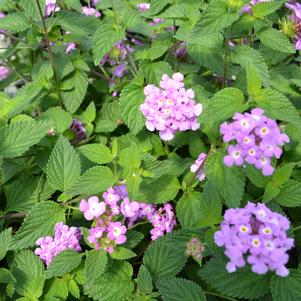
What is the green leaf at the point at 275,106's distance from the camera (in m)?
1.75

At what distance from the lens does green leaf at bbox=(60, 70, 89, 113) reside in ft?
8.83

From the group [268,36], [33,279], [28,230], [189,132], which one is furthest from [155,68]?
[33,279]

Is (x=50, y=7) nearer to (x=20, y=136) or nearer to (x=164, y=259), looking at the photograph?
(x=20, y=136)

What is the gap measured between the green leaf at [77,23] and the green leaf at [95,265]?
49.3 inches

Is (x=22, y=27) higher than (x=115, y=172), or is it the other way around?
(x=22, y=27)

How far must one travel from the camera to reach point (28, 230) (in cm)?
200

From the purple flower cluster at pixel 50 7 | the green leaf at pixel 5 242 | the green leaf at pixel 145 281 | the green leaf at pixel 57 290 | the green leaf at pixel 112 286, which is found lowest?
the green leaf at pixel 57 290

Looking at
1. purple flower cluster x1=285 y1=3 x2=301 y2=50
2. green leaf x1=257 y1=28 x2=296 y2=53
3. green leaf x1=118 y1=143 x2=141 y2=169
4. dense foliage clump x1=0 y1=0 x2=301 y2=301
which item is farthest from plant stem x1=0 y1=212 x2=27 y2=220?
purple flower cluster x1=285 y1=3 x2=301 y2=50

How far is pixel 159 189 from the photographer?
207cm

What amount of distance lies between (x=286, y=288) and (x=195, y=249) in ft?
1.19

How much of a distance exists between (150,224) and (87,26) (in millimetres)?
1135

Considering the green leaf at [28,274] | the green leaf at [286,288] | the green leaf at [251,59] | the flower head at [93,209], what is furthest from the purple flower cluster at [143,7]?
the green leaf at [286,288]

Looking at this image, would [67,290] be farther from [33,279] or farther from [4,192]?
[4,192]

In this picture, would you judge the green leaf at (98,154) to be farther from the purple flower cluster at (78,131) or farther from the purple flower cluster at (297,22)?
the purple flower cluster at (297,22)
